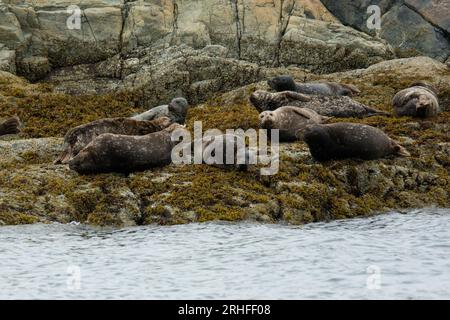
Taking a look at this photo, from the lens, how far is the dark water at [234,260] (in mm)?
10078

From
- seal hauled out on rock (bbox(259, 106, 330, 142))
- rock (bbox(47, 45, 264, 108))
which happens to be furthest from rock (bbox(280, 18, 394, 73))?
seal hauled out on rock (bbox(259, 106, 330, 142))

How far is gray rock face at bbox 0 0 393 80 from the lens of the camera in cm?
2577

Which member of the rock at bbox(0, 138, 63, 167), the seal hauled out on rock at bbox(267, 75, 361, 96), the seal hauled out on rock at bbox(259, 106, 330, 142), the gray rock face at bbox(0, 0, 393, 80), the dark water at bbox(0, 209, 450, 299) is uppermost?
the gray rock face at bbox(0, 0, 393, 80)

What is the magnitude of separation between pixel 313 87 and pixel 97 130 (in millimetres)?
6558

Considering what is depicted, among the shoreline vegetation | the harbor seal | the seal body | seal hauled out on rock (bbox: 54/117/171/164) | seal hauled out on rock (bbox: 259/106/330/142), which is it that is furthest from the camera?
seal hauled out on rock (bbox: 259/106/330/142)

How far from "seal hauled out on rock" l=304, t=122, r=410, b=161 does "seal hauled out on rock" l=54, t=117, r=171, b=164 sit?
3455mm

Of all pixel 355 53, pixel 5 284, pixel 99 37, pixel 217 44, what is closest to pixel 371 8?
pixel 355 53

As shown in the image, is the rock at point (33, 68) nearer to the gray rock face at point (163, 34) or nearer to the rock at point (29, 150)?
the gray rock face at point (163, 34)

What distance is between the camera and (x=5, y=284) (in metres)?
10.6

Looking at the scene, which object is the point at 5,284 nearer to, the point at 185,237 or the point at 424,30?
the point at 185,237

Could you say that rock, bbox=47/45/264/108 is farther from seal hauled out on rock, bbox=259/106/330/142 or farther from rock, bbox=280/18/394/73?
seal hauled out on rock, bbox=259/106/330/142

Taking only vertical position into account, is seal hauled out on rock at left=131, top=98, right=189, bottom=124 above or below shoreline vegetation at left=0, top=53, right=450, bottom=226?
above

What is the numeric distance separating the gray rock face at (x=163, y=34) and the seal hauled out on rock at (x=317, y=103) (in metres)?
5.75

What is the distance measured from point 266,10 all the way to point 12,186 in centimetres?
1416
